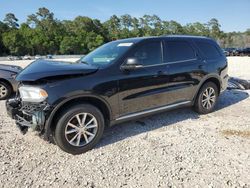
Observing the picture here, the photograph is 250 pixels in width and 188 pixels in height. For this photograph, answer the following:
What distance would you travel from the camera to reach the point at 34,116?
379cm

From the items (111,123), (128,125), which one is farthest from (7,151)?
(128,125)

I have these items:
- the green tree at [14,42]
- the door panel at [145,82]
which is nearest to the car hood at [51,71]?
the door panel at [145,82]

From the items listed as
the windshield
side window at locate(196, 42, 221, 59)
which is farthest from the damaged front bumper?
side window at locate(196, 42, 221, 59)

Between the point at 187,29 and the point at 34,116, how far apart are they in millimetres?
114913

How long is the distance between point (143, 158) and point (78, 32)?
9499 centimetres

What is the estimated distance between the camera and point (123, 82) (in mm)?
4328

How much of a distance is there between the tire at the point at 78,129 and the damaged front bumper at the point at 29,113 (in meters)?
0.24

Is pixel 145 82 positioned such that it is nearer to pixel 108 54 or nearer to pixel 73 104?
pixel 108 54

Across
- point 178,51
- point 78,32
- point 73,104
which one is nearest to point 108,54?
point 73,104

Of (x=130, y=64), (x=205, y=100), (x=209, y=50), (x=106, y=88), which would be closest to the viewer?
(x=106, y=88)

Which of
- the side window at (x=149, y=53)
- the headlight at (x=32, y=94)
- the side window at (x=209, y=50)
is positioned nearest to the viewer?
the headlight at (x=32, y=94)

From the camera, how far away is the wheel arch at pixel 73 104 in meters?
3.77

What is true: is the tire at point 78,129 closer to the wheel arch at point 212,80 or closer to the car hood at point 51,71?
the car hood at point 51,71

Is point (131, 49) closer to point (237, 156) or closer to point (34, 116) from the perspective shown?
point (34, 116)
